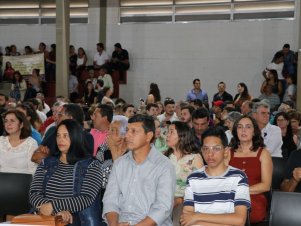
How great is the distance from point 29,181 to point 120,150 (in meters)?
0.93

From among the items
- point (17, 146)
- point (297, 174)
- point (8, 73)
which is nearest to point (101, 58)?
point (8, 73)

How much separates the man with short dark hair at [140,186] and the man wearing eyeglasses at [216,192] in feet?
0.55

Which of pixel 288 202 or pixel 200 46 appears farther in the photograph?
pixel 200 46

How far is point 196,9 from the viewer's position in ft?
57.4

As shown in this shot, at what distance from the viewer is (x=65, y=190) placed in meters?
4.70

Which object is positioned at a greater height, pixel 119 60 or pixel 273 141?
pixel 119 60

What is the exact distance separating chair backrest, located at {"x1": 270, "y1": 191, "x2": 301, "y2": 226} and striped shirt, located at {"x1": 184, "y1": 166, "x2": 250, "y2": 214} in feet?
1.29

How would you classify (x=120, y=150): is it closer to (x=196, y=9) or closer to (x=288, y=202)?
(x=288, y=202)

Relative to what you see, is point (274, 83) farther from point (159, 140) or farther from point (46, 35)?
point (159, 140)

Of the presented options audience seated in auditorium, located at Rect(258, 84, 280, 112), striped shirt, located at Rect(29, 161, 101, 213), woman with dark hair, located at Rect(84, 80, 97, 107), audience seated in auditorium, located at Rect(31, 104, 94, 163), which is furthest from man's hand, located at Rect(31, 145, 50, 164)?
woman with dark hair, located at Rect(84, 80, 97, 107)

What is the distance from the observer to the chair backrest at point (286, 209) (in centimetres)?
452

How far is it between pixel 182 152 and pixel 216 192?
1315 mm

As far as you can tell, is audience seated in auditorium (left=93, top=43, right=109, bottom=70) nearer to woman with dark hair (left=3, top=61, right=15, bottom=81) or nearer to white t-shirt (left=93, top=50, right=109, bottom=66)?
white t-shirt (left=93, top=50, right=109, bottom=66)

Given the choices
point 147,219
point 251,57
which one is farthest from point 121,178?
point 251,57
